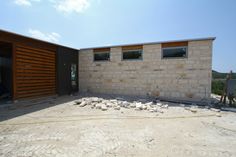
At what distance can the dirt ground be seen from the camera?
117 inches

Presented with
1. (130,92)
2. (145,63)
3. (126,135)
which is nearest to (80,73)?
(130,92)

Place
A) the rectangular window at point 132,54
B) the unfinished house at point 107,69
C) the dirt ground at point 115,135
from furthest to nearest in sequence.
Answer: the rectangular window at point 132,54 < the unfinished house at point 107,69 < the dirt ground at point 115,135

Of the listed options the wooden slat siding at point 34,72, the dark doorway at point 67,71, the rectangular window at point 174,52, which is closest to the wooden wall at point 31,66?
the wooden slat siding at point 34,72

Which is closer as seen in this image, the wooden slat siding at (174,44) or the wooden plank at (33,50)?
the wooden plank at (33,50)

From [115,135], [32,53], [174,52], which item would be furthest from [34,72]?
[174,52]

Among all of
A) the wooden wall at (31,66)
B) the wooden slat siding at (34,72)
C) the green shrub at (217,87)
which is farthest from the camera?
the green shrub at (217,87)

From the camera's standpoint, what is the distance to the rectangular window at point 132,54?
380 inches

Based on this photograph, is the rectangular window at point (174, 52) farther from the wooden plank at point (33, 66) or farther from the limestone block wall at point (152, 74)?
the wooden plank at point (33, 66)

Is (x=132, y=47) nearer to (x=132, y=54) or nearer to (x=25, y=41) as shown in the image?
(x=132, y=54)

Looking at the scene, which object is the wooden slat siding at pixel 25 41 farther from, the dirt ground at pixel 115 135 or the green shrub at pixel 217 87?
the green shrub at pixel 217 87

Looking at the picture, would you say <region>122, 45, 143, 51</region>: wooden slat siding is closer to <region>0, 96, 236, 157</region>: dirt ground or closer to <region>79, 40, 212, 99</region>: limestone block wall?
<region>79, 40, 212, 99</region>: limestone block wall

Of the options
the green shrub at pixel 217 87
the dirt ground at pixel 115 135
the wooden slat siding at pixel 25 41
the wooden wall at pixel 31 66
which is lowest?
the dirt ground at pixel 115 135

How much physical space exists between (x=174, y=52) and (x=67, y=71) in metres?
7.35

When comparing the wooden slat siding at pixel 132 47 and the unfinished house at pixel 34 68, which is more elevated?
the wooden slat siding at pixel 132 47
